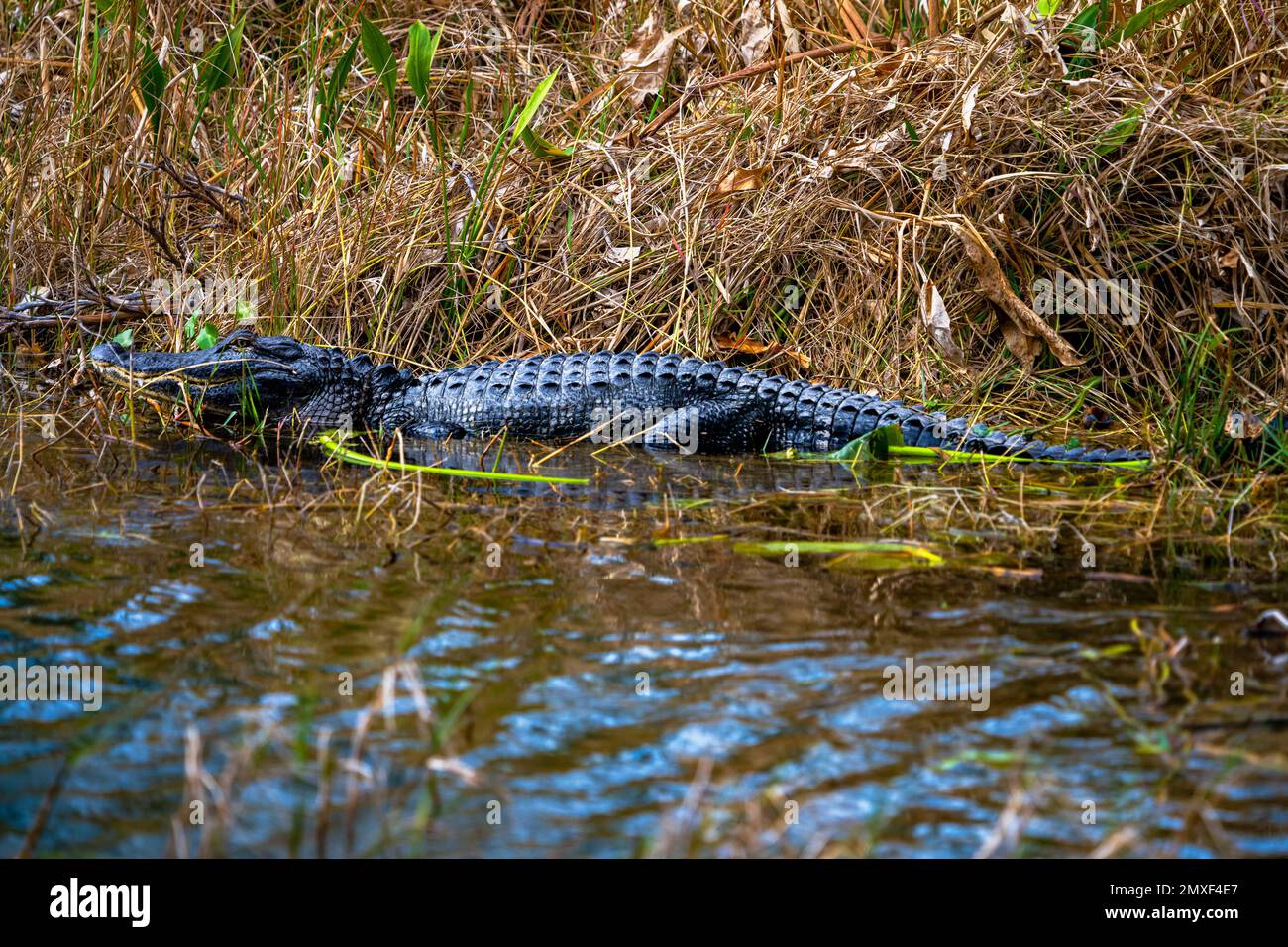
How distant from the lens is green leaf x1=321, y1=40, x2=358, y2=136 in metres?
5.47

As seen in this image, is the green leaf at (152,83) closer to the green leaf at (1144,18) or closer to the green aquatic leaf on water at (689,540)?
the green aquatic leaf on water at (689,540)

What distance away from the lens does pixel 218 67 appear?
18.8ft

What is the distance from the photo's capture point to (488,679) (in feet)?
7.27

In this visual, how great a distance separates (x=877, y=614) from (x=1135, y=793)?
0.85 meters

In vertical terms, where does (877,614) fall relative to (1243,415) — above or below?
below

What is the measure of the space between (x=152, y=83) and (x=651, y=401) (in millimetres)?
3117

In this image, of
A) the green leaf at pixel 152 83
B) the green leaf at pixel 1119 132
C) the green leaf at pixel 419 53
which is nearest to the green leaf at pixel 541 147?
the green leaf at pixel 419 53

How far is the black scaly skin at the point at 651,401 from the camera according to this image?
15.0ft

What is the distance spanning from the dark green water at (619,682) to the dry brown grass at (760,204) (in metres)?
1.63

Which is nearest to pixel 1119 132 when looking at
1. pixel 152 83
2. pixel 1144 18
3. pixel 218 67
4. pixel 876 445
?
pixel 1144 18

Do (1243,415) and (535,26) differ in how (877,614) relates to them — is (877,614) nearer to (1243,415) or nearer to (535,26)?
(1243,415)

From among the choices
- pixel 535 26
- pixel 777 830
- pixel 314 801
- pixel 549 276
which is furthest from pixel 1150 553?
pixel 535 26

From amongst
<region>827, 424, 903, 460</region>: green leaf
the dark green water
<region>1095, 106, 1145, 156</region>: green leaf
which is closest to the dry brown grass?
<region>1095, 106, 1145, 156</region>: green leaf

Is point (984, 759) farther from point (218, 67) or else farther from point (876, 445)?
point (218, 67)
